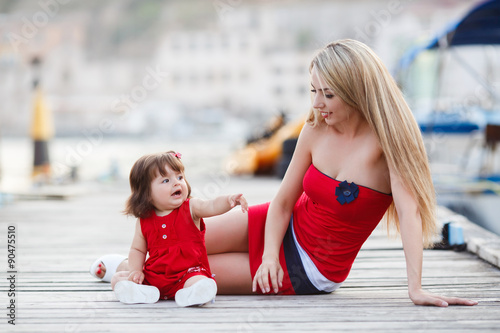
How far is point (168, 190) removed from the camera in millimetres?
2070

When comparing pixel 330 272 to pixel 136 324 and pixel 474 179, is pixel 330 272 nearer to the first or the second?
pixel 136 324

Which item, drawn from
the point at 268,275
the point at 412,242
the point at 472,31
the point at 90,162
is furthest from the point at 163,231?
the point at 90,162

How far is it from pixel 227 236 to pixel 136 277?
415 millimetres

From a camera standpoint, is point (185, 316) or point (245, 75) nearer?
point (185, 316)

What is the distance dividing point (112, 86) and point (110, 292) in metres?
62.9

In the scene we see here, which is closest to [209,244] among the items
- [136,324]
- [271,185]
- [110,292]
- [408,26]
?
[110,292]

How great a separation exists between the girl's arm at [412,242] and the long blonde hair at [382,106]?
3 centimetres

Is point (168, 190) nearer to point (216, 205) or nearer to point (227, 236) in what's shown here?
point (216, 205)

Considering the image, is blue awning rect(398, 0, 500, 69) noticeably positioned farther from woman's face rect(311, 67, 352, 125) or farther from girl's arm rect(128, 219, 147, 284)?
girl's arm rect(128, 219, 147, 284)

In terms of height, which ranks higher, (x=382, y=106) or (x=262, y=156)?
(x=382, y=106)

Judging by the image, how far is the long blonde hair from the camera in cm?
198

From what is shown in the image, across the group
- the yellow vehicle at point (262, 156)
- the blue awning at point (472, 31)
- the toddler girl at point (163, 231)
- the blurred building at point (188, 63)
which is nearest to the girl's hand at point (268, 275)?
the toddler girl at point (163, 231)

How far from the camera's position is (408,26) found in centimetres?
5334

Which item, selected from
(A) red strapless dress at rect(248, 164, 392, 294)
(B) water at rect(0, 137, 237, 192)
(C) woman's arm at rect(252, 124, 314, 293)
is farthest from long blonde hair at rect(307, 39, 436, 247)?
(B) water at rect(0, 137, 237, 192)
